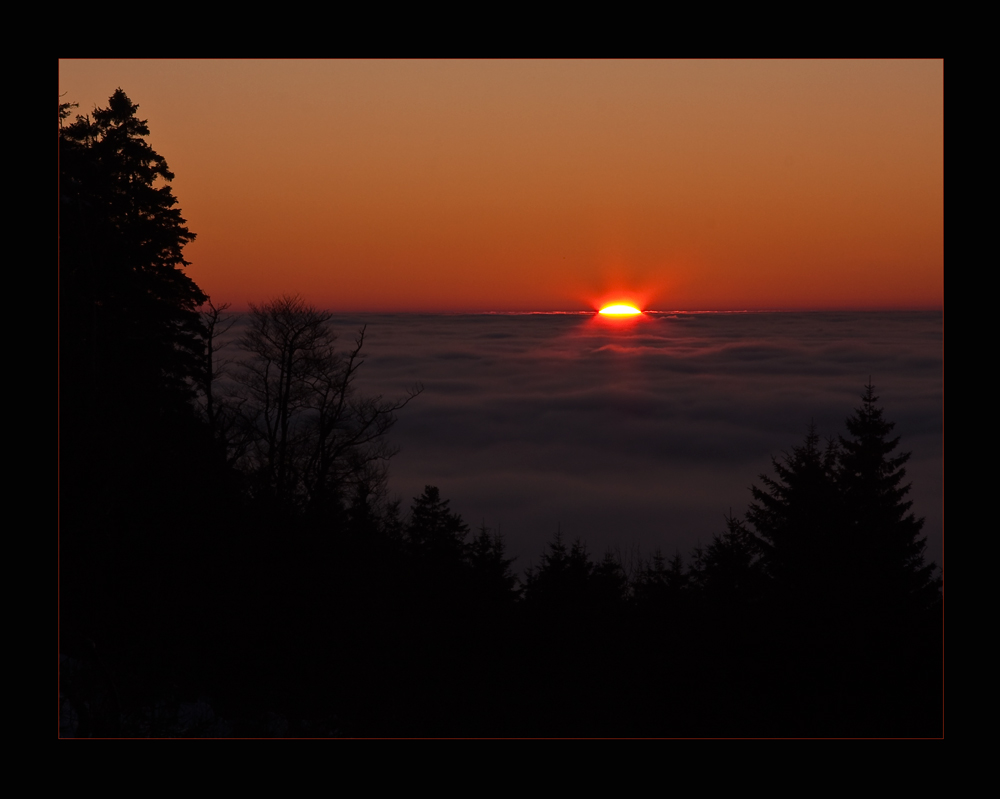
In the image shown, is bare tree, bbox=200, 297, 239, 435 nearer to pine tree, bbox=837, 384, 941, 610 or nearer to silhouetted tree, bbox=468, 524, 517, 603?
silhouetted tree, bbox=468, 524, 517, 603

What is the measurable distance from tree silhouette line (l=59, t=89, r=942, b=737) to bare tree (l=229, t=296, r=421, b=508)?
0.10 meters

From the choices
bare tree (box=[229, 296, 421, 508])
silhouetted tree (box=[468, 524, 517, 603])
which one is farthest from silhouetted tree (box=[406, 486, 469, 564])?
bare tree (box=[229, 296, 421, 508])

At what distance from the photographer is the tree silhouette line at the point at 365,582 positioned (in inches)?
1037

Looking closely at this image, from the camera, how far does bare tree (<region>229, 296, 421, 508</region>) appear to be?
36844 millimetres

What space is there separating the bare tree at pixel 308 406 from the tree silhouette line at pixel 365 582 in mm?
104

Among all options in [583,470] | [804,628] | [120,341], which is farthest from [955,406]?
[583,470]

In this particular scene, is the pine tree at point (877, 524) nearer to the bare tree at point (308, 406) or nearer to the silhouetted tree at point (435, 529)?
the silhouetted tree at point (435, 529)

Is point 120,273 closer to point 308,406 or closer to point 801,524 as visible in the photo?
point 308,406

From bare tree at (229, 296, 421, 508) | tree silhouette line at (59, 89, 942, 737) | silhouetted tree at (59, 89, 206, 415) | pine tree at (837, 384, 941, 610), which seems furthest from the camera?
pine tree at (837, 384, 941, 610)

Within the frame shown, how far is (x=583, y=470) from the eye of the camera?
116m

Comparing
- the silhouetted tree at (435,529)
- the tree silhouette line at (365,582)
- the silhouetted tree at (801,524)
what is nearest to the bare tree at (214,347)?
the tree silhouette line at (365,582)

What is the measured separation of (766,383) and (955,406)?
119 meters

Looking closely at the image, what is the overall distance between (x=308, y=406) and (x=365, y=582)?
8.86 m
